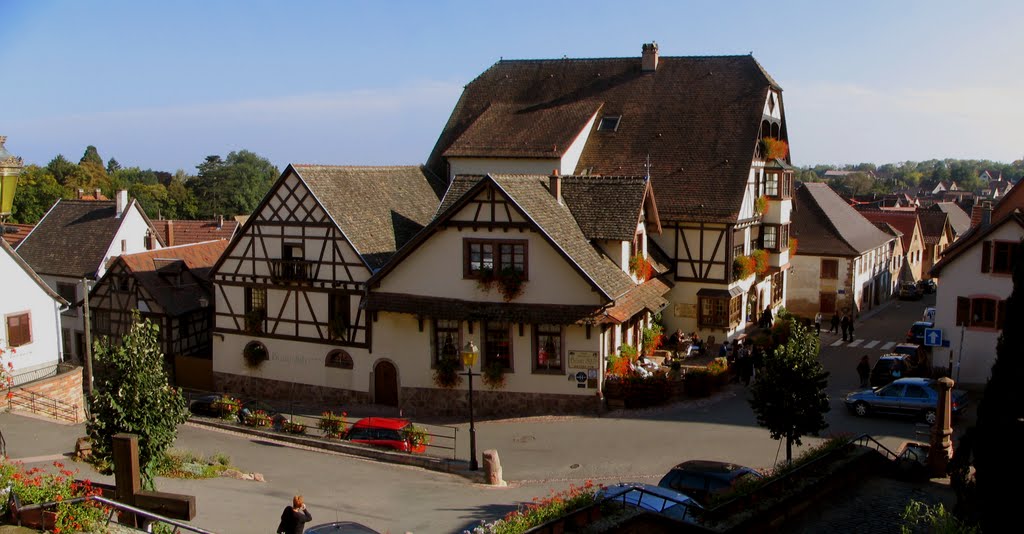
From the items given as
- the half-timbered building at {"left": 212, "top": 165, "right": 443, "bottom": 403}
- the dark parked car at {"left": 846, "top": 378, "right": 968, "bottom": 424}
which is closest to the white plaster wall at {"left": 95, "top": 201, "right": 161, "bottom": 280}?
the half-timbered building at {"left": 212, "top": 165, "right": 443, "bottom": 403}

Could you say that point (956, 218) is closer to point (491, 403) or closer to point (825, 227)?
point (825, 227)

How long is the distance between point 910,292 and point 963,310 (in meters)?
26.7

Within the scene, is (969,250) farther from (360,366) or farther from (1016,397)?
(360,366)

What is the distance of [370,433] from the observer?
25281 millimetres

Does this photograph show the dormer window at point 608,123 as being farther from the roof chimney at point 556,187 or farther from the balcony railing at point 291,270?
the balcony railing at point 291,270

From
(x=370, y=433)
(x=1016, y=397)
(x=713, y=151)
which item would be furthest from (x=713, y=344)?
(x=1016, y=397)

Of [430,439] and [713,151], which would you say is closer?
[430,439]

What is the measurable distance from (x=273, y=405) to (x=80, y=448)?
34.1 ft

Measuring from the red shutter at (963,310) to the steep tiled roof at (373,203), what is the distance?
65.7 ft

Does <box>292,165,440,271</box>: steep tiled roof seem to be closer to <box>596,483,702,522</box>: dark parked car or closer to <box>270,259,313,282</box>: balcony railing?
<box>270,259,313,282</box>: balcony railing

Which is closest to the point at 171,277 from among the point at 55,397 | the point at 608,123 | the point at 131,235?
the point at 55,397

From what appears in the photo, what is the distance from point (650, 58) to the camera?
137 ft

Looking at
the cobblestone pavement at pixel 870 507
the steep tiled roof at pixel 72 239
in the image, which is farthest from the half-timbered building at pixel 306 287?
the cobblestone pavement at pixel 870 507

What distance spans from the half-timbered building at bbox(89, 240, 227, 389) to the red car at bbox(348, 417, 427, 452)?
13676 millimetres
